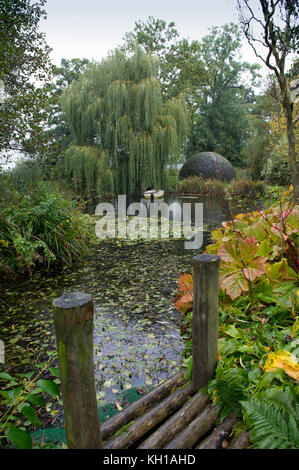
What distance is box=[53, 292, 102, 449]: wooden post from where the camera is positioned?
108 centimetres

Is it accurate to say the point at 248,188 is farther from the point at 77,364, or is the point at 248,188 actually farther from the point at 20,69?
the point at 77,364

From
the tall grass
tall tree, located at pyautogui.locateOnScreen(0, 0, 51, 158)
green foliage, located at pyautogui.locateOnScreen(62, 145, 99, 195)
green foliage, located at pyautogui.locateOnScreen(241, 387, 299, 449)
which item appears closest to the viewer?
green foliage, located at pyautogui.locateOnScreen(241, 387, 299, 449)

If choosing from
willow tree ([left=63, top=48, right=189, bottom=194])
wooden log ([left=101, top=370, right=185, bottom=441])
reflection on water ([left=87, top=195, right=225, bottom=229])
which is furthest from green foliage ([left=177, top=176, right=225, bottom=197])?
wooden log ([left=101, top=370, right=185, bottom=441])

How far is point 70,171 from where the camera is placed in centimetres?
1246

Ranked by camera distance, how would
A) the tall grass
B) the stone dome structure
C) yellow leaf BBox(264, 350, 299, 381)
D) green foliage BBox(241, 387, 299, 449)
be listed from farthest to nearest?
the stone dome structure
the tall grass
yellow leaf BBox(264, 350, 299, 381)
green foliage BBox(241, 387, 299, 449)

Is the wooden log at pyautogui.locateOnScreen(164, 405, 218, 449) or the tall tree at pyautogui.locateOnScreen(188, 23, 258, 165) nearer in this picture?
the wooden log at pyautogui.locateOnScreen(164, 405, 218, 449)

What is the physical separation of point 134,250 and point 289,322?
3695 mm

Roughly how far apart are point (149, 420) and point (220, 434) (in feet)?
1.19

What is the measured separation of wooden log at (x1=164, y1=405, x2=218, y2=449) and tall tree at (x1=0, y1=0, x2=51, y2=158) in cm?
362

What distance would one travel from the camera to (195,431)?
155 centimetres

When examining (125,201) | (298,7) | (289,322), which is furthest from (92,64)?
(289,322)

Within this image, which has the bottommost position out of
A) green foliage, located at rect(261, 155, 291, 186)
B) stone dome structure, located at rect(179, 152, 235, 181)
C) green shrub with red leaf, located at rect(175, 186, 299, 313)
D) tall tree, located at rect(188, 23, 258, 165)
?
green shrub with red leaf, located at rect(175, 186, 299, 313)

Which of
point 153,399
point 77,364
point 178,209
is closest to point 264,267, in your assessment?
point 153,399

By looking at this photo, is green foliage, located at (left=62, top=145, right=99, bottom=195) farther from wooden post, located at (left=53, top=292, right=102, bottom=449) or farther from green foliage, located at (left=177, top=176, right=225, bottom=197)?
wooden post, located at (left=53, top=292, right=102, bottom=449)
